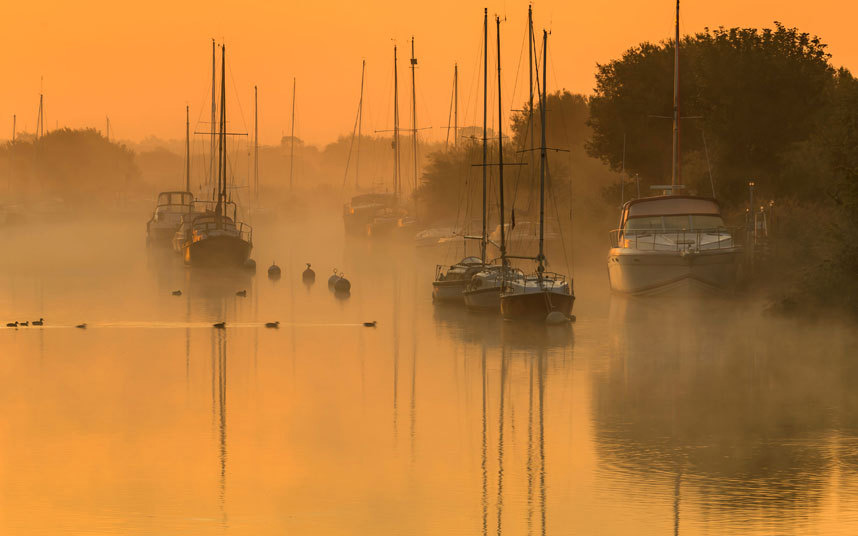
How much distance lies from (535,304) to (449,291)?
7489 mm

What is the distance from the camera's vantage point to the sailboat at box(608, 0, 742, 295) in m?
48.1

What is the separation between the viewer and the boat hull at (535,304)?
141ft

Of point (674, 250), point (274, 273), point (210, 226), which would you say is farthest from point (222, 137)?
point (674, 250)

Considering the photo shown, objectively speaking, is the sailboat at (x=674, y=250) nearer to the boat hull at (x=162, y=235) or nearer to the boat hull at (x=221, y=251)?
the boat hull at (x=221, y=251)

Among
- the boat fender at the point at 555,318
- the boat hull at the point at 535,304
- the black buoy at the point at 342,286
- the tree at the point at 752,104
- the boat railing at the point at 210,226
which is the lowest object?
the boat fender at the point at 555,318

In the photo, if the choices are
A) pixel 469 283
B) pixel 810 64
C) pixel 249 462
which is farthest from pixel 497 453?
pixel 810 64

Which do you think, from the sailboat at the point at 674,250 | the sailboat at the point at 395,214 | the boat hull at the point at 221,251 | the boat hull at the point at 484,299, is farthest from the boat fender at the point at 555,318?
the sailboat at the point at 395,214

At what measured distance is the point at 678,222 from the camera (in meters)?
49.7

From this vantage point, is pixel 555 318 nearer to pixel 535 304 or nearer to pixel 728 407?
pixel 535 304

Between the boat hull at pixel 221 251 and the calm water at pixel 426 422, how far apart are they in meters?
20.3

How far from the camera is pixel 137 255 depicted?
8956cm

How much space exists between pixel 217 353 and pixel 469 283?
36.4 ft

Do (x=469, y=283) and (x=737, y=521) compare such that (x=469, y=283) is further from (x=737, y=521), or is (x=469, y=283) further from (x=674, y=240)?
(x=737, y=521)

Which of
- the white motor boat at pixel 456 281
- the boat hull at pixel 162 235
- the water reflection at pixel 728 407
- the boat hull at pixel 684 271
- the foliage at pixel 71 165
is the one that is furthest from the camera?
the foliage at pixel 71 165
